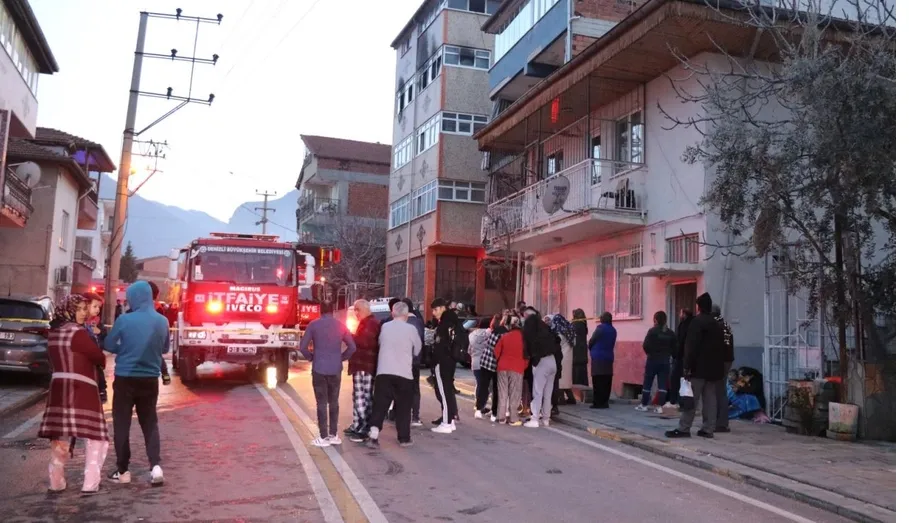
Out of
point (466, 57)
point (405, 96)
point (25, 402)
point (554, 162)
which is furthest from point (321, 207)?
point (25, 402)

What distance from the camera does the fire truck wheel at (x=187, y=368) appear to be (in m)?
16.5

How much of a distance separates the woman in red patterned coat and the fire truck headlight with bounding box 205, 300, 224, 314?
9.58 m

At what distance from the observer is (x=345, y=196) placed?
55.8m

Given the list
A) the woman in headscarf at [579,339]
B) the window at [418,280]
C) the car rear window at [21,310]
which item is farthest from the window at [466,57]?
the car rear window at [21,310]

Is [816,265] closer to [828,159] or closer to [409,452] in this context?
[828,159]

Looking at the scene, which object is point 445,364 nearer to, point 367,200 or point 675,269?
point 675,269

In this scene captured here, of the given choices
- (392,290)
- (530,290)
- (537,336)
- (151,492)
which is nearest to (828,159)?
(537,336)

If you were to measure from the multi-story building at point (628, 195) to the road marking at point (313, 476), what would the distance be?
7567 mm

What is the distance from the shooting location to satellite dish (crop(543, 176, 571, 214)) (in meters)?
19.2

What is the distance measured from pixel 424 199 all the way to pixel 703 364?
2443cm

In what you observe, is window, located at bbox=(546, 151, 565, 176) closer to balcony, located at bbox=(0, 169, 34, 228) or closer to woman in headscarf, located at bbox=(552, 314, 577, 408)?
woman in headscarf, located at bbox=(552, 314, 577, 408)

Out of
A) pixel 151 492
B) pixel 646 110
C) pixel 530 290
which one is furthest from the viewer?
pixel 530 290

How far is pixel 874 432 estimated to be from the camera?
11.1m

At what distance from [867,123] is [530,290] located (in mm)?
15761
